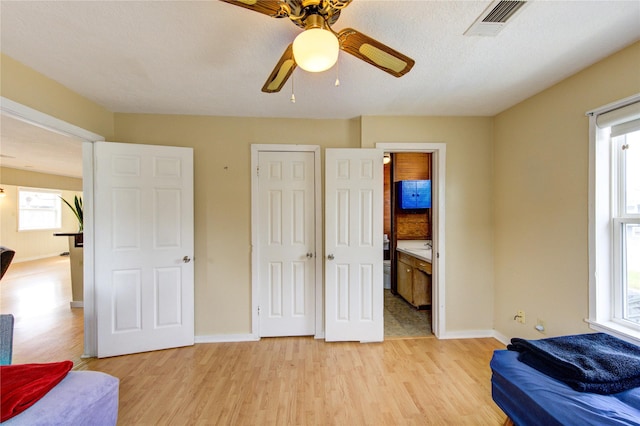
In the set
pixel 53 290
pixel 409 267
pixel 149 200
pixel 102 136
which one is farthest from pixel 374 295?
pixel 53 290

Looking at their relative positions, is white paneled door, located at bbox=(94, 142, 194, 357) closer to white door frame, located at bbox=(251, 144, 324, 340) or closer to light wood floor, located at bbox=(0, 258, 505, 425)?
light wood floor, located at bbox=(0, 258, 505, 425)

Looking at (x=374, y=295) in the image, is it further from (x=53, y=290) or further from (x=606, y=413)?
(x=53, y=290)

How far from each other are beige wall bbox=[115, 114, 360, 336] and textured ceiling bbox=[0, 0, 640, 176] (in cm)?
32

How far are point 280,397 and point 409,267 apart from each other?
2435 millimetres

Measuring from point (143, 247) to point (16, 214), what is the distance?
25.0 ft

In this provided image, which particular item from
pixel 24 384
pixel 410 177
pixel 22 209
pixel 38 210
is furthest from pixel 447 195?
pixel 38 210

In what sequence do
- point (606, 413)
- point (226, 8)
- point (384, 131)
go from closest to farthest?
point (606, 413)
point (226, 8)
point (384, 131)

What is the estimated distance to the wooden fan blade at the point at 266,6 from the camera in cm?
100

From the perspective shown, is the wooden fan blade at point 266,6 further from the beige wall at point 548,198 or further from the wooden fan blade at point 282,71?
the beige wall at point 548,198

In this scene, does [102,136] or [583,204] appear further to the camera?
[102,136]

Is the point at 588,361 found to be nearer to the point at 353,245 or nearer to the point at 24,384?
the point at 353,245

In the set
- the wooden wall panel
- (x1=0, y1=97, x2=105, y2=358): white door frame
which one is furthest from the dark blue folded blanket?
(x1=0, y1=97, x2=105, y2=358): white door frame

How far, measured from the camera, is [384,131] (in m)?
2.81

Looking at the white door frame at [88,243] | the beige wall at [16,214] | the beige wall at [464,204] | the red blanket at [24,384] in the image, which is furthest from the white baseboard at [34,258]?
the beige wall at [464,204]
